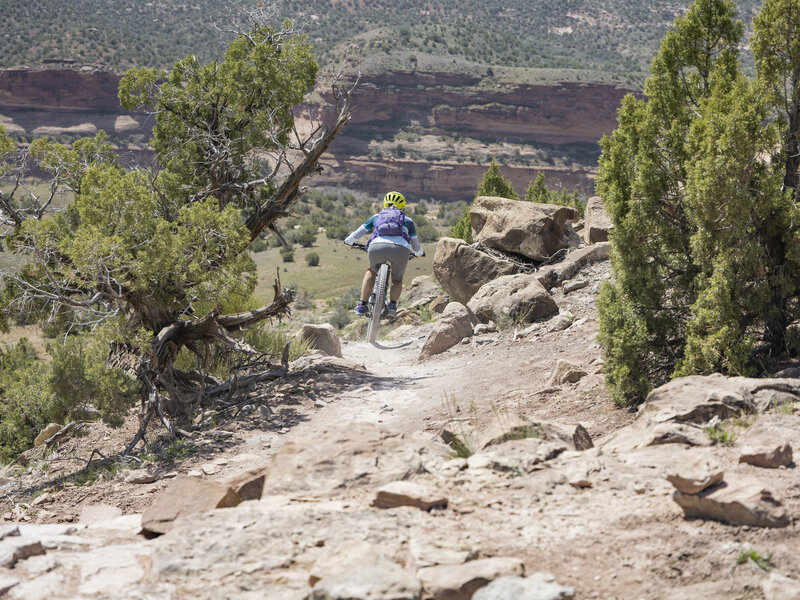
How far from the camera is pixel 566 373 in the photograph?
7.33 metres

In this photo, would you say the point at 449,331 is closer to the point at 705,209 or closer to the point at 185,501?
the point at 705,209

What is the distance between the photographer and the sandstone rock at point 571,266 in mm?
12648

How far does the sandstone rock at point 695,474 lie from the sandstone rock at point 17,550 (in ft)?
10.4

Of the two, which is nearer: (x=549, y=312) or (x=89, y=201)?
(x=89, y=201)

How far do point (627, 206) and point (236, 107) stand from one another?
491cm

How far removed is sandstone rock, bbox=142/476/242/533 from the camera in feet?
13.9

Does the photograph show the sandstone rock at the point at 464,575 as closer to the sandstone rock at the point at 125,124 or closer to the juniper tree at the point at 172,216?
the juniper tree at the point at 172,216

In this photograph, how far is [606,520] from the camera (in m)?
3.80

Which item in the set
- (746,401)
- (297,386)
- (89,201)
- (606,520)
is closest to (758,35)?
(746,401)

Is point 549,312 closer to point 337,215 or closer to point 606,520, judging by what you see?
point 606,520

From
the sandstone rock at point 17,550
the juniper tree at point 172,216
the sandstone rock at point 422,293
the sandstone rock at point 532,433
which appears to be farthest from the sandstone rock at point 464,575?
the sandstone rock at point 422,293

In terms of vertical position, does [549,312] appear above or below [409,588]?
below

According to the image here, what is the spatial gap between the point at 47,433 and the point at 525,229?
8.38 metres

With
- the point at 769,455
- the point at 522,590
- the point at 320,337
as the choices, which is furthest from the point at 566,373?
the point at 320,337
